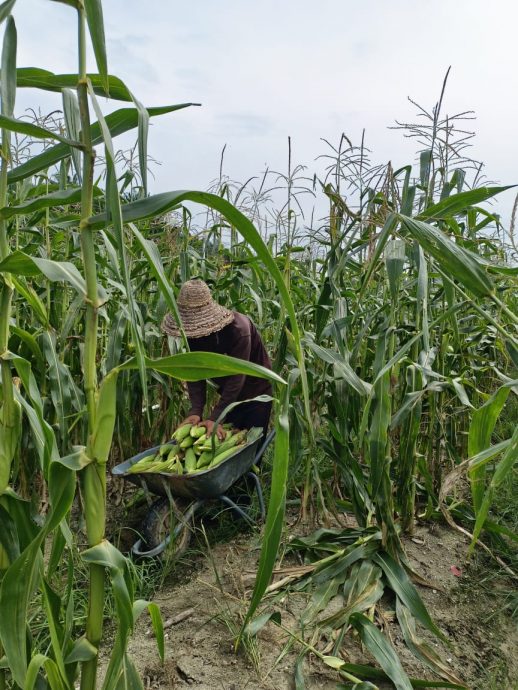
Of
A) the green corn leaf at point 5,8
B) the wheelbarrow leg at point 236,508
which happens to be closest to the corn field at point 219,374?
the green corn leaf at point 5,8

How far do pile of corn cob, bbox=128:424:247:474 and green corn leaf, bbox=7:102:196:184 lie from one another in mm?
1791

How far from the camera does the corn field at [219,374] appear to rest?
3.57ft

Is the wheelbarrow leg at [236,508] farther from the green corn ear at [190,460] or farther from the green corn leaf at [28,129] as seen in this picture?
the green corn leaf at [28,129]

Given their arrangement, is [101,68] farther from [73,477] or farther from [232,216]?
[73,477]

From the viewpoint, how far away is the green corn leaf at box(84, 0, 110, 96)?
91 cm

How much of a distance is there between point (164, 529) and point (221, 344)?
101cm

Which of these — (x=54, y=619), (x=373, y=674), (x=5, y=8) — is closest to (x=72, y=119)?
(x=5, y=8)

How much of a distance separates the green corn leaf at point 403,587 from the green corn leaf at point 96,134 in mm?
1935

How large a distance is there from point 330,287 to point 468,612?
1550 mm

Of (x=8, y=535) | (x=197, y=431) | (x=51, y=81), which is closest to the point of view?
(x=51, y=81)

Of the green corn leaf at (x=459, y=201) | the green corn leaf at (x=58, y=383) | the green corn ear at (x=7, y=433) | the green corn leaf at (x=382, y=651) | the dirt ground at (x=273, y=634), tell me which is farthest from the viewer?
the dirt ground at (x=273, y=634)

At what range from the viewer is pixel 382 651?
1.99 meters

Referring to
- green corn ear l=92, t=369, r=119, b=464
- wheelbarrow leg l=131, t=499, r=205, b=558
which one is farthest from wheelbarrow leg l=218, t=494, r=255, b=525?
green corn ear l=92, t=369, r=119, b=464

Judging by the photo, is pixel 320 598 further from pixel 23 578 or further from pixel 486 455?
pixel 23 578
